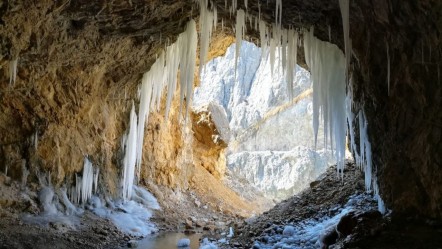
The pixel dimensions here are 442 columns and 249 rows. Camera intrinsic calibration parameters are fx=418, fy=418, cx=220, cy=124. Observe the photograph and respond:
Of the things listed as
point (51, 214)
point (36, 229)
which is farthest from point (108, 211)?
point (36, 229)

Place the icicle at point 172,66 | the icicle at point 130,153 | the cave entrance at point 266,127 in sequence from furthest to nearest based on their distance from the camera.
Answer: the cave entrance at point 266,127 → the icicle at point 130,153 → the icicle at point 172,66

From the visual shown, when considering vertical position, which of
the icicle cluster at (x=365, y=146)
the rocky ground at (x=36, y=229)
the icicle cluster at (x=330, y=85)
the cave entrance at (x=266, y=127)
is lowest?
the rocky ground at (x=36, y=229)

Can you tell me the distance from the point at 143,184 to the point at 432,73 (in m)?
12.0

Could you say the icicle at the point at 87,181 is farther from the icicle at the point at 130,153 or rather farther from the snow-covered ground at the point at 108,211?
the icicle at the point at 130,153

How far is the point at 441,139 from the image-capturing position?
4758 millimetres

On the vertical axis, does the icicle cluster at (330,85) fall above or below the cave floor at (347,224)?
above

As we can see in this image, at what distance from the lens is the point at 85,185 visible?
1055cm

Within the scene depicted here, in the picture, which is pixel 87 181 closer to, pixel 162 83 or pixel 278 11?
pixel 162 83

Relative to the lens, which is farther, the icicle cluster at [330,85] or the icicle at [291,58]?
the icicle at [291,58]

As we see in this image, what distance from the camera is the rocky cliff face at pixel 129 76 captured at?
16.3 ft

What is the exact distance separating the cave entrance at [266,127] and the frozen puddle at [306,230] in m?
31.2

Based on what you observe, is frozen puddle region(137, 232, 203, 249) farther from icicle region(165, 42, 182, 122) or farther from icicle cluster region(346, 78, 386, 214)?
icicle cluster region(346, 78, 386, 214)

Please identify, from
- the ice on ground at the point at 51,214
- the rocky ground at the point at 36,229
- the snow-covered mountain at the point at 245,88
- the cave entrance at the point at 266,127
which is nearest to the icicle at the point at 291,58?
the rocky ground at the point at 36,229

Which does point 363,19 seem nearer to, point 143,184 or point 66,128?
point 66,128
